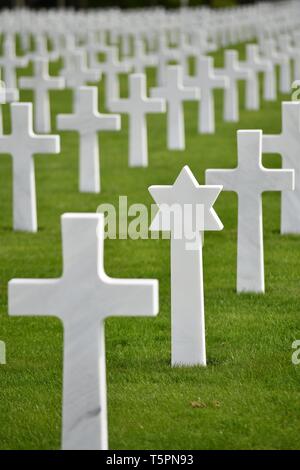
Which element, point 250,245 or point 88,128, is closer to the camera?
point 250,245

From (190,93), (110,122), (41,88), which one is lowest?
(110,122)

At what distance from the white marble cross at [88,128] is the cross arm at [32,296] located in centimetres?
773

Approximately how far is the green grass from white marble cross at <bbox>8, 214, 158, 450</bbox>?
1.52 ft

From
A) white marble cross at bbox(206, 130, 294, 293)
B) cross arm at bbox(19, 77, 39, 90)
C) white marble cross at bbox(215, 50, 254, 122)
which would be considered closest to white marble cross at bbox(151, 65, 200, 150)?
cross arm at bbox(19, 77, 39, 90)

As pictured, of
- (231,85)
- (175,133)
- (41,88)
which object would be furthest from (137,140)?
(231,85)

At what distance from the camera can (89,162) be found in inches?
546

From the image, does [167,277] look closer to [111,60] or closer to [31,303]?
[31,303]

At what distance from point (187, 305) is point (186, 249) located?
0.30 metres

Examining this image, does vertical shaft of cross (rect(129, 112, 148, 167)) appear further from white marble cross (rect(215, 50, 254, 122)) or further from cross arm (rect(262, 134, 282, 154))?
cross arm (rect(262, 134, 282, 154))

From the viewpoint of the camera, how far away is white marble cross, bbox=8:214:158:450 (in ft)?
19.6

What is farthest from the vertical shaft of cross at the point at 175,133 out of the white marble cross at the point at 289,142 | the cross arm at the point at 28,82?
the white marble cross at the point at 289,142

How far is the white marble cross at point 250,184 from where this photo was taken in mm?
8898

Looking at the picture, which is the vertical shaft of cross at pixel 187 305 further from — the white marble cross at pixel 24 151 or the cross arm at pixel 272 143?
the white marble cross at pixel 24 151

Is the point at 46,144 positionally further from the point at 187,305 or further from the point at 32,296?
the point at 32,296
